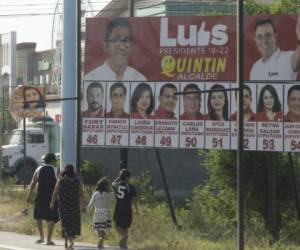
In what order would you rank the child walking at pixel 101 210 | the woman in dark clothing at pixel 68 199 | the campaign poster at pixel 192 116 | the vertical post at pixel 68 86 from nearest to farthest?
the woman in dark clothing at pixel 68 199
the child walking at pixel 101 210
the campaign poster at pixel 192 116
the vertical post at pixel 68 86

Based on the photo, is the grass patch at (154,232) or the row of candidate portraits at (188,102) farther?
the row of candidate portraits at (188,102)

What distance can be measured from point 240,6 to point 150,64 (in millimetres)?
5100

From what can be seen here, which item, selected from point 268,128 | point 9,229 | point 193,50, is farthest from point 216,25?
Result: point 9,229

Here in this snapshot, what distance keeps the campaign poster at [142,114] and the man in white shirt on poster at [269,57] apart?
93.6 inches

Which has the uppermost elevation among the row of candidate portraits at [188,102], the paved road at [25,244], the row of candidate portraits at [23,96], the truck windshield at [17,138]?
the row of candidate portraits at [23,96]

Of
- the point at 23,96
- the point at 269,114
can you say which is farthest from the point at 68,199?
the point at 23,96

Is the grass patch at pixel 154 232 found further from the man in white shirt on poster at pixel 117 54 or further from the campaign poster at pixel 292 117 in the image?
the man in white shirt on poster at pixel 117 54

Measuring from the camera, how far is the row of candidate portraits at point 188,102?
16.8 m

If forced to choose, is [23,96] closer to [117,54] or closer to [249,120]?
[117,54]

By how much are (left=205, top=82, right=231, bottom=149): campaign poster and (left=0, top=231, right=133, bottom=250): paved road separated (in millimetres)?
3661

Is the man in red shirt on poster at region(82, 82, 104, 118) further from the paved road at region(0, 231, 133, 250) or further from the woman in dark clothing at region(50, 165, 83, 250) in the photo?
the woman in dark clothing at region(50, 165, 83, 250)

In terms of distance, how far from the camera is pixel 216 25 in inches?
677

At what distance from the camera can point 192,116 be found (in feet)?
56.9

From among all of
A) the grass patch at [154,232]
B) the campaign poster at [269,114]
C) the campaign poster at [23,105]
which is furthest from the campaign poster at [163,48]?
the campaign poster at [23,105]
